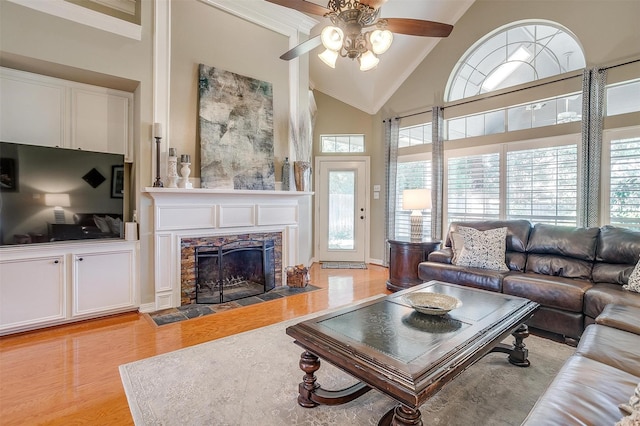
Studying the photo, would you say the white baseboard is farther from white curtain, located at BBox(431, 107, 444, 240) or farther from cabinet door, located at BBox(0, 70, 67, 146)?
white curtain, located at BBox(431, 107, 444, 240)

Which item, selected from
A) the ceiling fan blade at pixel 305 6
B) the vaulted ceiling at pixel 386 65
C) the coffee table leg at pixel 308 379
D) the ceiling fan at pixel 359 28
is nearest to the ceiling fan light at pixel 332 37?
the ceiling fan at pixel 359 28

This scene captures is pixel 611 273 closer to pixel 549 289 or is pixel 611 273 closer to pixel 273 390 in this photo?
pixel 549 289

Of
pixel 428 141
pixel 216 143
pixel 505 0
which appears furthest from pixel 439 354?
pixel 505 0

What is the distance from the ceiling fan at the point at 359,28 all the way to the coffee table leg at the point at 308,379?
213 centimetres

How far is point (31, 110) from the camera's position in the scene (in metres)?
3.04

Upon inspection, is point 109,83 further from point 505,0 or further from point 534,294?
point 505,0

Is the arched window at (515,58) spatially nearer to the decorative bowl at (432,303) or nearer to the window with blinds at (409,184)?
the window with blinds at (409,184)

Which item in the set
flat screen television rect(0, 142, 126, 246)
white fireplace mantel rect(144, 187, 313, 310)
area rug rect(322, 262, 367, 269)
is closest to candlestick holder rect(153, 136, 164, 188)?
white fireplace mantel rect(144, 187, 313, 310)

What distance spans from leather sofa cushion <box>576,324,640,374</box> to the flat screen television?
401 cm

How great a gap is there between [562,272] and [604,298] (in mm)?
695

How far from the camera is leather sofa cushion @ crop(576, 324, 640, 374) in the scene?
4.83 feet

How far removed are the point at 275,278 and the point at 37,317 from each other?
249cm

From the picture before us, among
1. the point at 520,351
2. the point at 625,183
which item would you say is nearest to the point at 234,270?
the point at 520,351

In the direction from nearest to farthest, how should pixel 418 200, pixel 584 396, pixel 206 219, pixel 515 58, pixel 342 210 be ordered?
pixel 584 396, pixel 206 219, pixel 515 58, pixel 418 200, pixel 342 210
